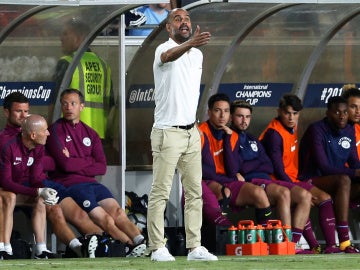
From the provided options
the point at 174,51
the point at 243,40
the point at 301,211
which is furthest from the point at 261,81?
the point at 174,51

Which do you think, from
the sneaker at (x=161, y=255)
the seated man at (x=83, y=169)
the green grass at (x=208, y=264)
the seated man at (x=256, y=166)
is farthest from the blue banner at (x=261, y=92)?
the sneaker at (x=161, y=255)

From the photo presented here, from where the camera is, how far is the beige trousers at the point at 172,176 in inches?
434

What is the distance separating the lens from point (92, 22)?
13859mm

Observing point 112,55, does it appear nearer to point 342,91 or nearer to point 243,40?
point 243,40

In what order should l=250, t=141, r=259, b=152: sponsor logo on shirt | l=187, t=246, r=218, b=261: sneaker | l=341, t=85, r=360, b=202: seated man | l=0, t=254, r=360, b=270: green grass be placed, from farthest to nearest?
l=341, t=85, r=360, b=202: seated man < l=250, t=141, r=259, b=152: sponsor logo on shirt < l=187, t=246, r=218, b=261: sneaker < l=0, t=254, r=360, b=270: green grass

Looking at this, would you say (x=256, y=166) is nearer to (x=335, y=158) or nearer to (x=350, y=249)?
(x=335, y=158)

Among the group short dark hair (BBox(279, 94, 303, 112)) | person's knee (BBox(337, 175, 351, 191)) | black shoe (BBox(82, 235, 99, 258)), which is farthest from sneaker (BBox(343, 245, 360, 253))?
black shoe (BBox(82, 235, 99, 258))

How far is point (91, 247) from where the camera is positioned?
12.8m

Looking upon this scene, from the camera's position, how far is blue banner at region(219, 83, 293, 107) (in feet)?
49.1

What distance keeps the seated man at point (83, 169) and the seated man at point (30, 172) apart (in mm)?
433

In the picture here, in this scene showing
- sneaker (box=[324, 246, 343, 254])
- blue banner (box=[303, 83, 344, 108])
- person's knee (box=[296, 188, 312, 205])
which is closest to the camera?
person's knee (box=[296, 188, 312, 205])

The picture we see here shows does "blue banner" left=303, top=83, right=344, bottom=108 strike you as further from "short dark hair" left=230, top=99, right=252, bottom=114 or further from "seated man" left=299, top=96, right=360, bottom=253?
"short dark hair" left=230, top=99, right=252, bottom=114

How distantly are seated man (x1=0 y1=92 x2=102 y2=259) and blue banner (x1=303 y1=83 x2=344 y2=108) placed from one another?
3.32 m

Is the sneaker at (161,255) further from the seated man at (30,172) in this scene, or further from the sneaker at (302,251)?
the sneaker at (302,251)
